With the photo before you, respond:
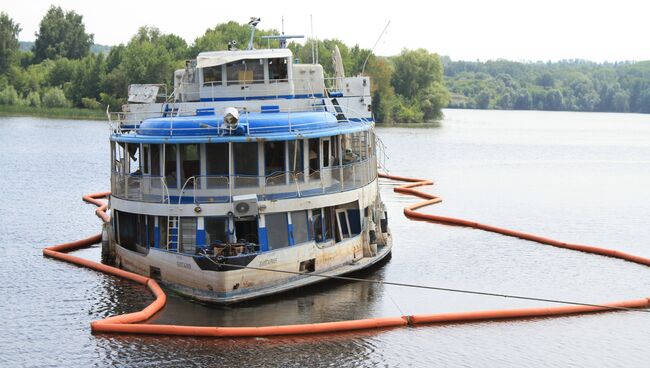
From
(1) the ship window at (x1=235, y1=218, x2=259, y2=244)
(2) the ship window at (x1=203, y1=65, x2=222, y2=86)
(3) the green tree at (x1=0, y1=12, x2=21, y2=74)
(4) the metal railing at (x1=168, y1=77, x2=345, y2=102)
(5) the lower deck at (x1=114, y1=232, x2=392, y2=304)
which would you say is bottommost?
(5) the lower deck at (x1=114, y1=232, x2=392, y2=304)

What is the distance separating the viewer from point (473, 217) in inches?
1849

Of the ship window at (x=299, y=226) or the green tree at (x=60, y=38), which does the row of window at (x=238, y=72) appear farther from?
the green tree at (x=60, y=38)

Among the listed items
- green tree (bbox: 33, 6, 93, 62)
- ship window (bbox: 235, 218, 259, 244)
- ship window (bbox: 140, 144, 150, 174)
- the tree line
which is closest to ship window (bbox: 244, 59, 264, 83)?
ship window (bbox: 140, 144, 150, 174)

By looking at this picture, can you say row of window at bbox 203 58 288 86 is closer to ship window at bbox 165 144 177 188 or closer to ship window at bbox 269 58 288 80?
ship window at bbox 269 58 288 80

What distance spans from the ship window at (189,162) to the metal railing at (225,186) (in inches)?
9.7

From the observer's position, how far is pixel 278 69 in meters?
33.5

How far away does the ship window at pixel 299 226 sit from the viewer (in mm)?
28233

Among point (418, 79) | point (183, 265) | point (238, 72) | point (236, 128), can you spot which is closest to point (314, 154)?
point (236, 128)

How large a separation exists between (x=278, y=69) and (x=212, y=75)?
233 centimetres

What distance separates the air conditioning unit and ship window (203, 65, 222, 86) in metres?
7.47

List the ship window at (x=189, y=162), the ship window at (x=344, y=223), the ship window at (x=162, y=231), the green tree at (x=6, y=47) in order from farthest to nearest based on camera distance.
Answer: the green tree at (x=6, y=47)
the ship window at (x=344, y=223)
the ship window at (x=189, y=162)
the ship window at (x=162, y=231)

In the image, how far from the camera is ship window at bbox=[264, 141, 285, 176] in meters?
29.0

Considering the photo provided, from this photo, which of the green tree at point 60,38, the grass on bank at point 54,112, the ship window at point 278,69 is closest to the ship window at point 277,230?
the ship window at point 278,69

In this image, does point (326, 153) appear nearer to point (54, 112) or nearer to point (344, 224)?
point (344, 224)
